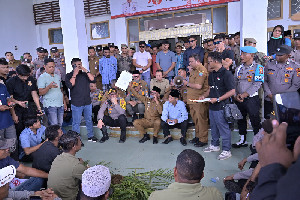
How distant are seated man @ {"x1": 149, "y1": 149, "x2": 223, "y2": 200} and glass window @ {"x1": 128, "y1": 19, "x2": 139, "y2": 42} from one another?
9943 millimetres

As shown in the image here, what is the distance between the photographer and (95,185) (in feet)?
6.25

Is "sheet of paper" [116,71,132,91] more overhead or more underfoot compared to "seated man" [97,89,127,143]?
more overhead

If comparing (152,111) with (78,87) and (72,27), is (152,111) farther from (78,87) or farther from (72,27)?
(72,27)

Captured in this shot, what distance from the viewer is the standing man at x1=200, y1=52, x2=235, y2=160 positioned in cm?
387

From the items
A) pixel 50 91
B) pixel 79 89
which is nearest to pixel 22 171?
pixel 50 91

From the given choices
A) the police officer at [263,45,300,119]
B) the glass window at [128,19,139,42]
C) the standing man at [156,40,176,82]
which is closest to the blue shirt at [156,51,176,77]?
the standing man at [156,40,176,82]

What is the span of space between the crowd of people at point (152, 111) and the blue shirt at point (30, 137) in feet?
0.05

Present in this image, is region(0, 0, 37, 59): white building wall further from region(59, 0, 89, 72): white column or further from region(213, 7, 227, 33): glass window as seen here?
region(213, 7, 227, 33): glass window

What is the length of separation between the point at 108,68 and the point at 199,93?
295cm

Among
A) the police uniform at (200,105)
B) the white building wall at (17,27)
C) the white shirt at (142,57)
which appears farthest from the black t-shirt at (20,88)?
the white building wall at (17,27)

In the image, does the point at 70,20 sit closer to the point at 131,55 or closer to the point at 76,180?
the point at 131,55

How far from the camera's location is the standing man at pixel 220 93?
152 inches

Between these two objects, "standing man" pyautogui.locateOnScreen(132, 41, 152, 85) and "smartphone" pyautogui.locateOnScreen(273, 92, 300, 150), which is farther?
"standing man" pyautogui.locateOnScreen(132, 41, 152, 85)

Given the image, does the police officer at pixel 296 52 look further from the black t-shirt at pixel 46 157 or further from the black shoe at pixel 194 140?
the black t-shirt at pixel 46 157
